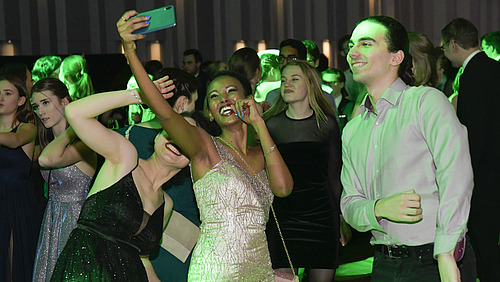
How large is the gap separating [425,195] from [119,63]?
5.51m

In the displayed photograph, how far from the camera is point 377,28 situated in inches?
89.6

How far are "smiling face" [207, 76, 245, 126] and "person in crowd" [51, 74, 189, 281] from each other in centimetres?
34

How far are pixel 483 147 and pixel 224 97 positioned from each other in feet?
6.33

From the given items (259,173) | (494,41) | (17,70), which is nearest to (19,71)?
(17,70)

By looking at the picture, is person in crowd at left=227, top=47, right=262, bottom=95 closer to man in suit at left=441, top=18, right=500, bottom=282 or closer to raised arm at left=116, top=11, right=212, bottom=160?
man in suit at left=441, top=18, right=500, bottom=282

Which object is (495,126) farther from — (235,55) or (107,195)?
(107,195)

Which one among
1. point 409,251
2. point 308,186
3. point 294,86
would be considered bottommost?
point 308,186

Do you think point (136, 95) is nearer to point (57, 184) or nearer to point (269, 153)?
point (269, 153)

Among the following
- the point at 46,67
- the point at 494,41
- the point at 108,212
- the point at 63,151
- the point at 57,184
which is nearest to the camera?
the point at 108,212

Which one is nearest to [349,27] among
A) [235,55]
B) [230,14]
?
[230,14]

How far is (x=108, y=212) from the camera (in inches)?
103

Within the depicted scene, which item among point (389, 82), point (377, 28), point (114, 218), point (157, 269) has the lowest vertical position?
point (157, 269)

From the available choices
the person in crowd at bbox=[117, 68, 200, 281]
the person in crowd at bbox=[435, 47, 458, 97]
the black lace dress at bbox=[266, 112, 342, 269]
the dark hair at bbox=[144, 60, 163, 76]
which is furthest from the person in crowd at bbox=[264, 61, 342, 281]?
the dark hair at bbox=[144, 60, 163, 76]

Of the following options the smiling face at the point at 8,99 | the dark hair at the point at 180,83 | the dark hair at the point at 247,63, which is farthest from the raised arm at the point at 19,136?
the dark hair at the point at 247,63
